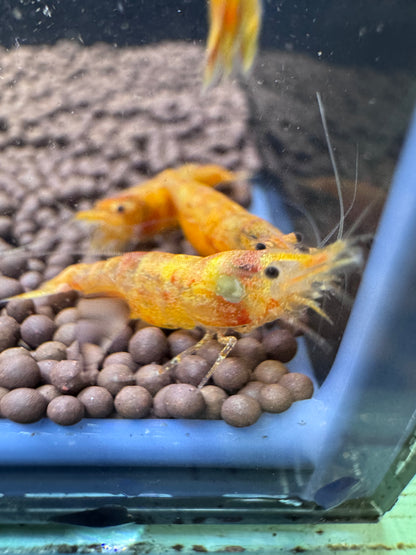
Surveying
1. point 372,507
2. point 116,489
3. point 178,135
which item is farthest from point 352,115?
point 178,135

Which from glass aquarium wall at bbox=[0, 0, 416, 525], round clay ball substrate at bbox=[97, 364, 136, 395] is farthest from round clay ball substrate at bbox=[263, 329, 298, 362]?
round clay ball substrate at bbox=[97, 364, 136, 395]

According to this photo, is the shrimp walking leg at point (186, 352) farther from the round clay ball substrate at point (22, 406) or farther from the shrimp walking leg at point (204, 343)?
the round clay ball substrate at point (22, 406)

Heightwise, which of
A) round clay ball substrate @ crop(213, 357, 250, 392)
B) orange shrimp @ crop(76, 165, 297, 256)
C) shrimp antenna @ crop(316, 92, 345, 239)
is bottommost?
round clay ball substrate @ crop(213, 357, 250, 392)

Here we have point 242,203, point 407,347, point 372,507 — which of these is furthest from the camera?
point 242,203

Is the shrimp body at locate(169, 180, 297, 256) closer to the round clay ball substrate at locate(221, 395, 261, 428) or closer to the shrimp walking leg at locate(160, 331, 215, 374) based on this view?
the shrimp walking leg at locate(160, 331, 215, 374)

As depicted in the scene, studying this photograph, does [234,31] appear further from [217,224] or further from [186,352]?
[186,352]

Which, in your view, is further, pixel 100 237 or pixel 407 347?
pixel 100 237

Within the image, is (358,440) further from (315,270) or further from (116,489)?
(116,489)
